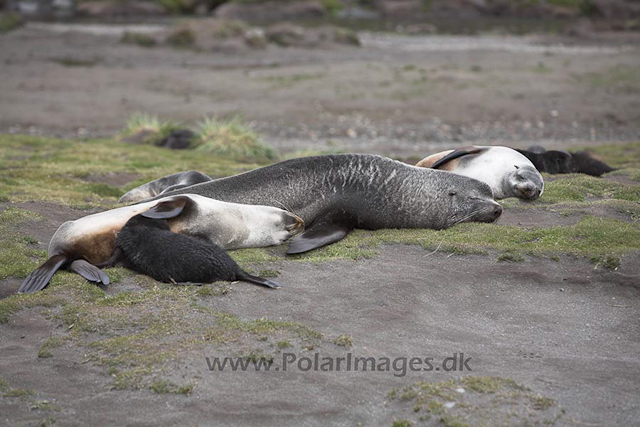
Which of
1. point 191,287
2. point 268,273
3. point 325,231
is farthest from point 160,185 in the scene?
point 191,287

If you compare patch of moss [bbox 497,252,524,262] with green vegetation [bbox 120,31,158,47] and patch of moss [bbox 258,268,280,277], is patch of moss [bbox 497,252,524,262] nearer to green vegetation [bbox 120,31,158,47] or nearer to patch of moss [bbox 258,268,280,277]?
patch of moss [bbox 258,268,280,277]

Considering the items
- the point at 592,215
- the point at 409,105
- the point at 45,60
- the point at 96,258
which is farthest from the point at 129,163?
the point at 45,60

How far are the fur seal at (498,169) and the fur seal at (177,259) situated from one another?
4.12m

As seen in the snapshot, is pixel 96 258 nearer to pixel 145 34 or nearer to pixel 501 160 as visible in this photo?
pixel 501 160

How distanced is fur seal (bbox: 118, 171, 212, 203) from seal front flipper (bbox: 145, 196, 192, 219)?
2.20 m

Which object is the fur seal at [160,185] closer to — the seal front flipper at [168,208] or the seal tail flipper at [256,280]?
the seal front flipper at [168,208]

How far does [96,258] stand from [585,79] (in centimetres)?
2097

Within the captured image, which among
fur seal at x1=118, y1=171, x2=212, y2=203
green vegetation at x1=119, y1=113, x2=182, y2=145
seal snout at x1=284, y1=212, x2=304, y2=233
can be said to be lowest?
green vegetation at x1=119, y1=113, x2=182, y2=145

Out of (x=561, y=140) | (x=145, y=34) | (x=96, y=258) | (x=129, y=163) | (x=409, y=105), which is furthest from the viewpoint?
(x=145, y=34)

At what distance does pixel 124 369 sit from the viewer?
17.8 feet

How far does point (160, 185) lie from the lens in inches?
417

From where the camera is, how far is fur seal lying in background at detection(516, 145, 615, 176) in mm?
11953

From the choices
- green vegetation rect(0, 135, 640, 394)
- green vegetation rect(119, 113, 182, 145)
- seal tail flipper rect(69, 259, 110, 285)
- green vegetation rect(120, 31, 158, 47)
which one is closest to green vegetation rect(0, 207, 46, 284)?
green vegetation rect(0, 135, 640, 394)

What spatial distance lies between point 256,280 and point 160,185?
4.21 meters
